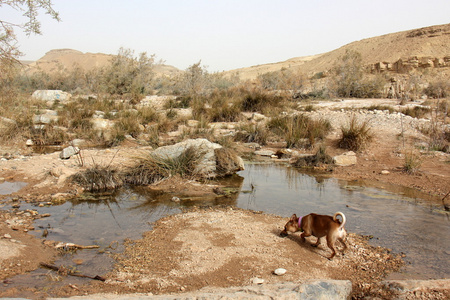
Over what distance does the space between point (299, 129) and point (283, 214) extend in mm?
5867

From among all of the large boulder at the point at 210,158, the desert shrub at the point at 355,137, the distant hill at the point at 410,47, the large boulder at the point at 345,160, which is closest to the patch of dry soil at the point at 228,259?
the large boulder at the point at 210,158

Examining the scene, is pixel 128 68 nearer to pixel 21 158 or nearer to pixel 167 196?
pixel 21 158

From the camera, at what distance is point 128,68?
23766 millimetres

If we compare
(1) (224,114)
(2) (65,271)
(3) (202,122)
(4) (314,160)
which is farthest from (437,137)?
(2) (65,271)

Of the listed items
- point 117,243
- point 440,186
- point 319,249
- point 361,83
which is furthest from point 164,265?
point 361,83

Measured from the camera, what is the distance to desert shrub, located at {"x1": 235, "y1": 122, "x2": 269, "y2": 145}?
11.6 m

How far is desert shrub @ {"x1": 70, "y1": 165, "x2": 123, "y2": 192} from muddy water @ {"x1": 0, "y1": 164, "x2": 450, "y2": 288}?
30 cm

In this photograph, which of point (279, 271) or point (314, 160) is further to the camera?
point (314, 160)

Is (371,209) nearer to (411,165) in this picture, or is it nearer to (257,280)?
(411,165)

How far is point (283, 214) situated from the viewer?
5699 mm

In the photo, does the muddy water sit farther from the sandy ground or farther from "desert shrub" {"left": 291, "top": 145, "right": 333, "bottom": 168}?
"desert shrub" {"left": 291, "top": 145, "right": 333, "bottom": 168}

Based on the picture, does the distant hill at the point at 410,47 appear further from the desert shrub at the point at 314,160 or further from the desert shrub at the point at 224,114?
the desert shrub at the point at 314,160

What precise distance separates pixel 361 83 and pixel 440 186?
15.5 metres

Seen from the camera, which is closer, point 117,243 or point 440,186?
point 117,243
